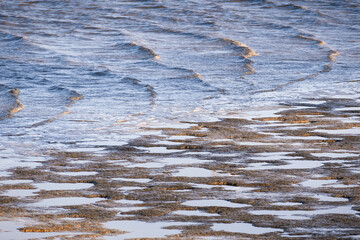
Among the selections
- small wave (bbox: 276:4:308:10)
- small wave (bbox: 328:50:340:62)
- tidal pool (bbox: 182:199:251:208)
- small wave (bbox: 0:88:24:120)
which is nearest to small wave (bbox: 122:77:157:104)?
small wave (bbox: 0:88:24:120)

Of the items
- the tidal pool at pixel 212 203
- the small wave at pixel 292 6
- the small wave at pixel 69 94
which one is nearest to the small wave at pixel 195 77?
the small wave at pixel 69 94

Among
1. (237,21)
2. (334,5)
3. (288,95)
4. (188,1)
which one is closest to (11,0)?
(188,1)

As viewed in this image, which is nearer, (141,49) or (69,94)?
(69,94)

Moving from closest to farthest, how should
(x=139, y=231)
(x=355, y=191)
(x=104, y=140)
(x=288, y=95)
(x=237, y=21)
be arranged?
(x=139, y=231)
(x=355, y=191)
(x=104, y=140)
(x=288, y=95)
(x=237, y=21)

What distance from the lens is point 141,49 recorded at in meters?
14.5

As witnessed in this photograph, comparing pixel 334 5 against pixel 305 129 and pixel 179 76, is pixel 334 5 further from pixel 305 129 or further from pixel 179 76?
pixel 305 129

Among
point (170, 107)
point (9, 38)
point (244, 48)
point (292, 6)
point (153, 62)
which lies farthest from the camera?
point (292, 6)

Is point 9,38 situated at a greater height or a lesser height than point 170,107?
lesser

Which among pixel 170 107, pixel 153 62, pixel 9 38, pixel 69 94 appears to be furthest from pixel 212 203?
pixel 9 38

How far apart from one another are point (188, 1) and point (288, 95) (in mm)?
13353

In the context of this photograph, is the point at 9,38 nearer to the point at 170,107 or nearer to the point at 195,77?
the point at 195,77

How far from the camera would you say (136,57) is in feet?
44.7

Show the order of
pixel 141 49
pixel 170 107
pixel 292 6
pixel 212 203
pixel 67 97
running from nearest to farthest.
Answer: pixel 212 203 → pixel 170 107 → pixel 67 97 → pixel 141 49 → pixel 292 6

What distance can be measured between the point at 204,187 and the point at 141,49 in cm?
951
